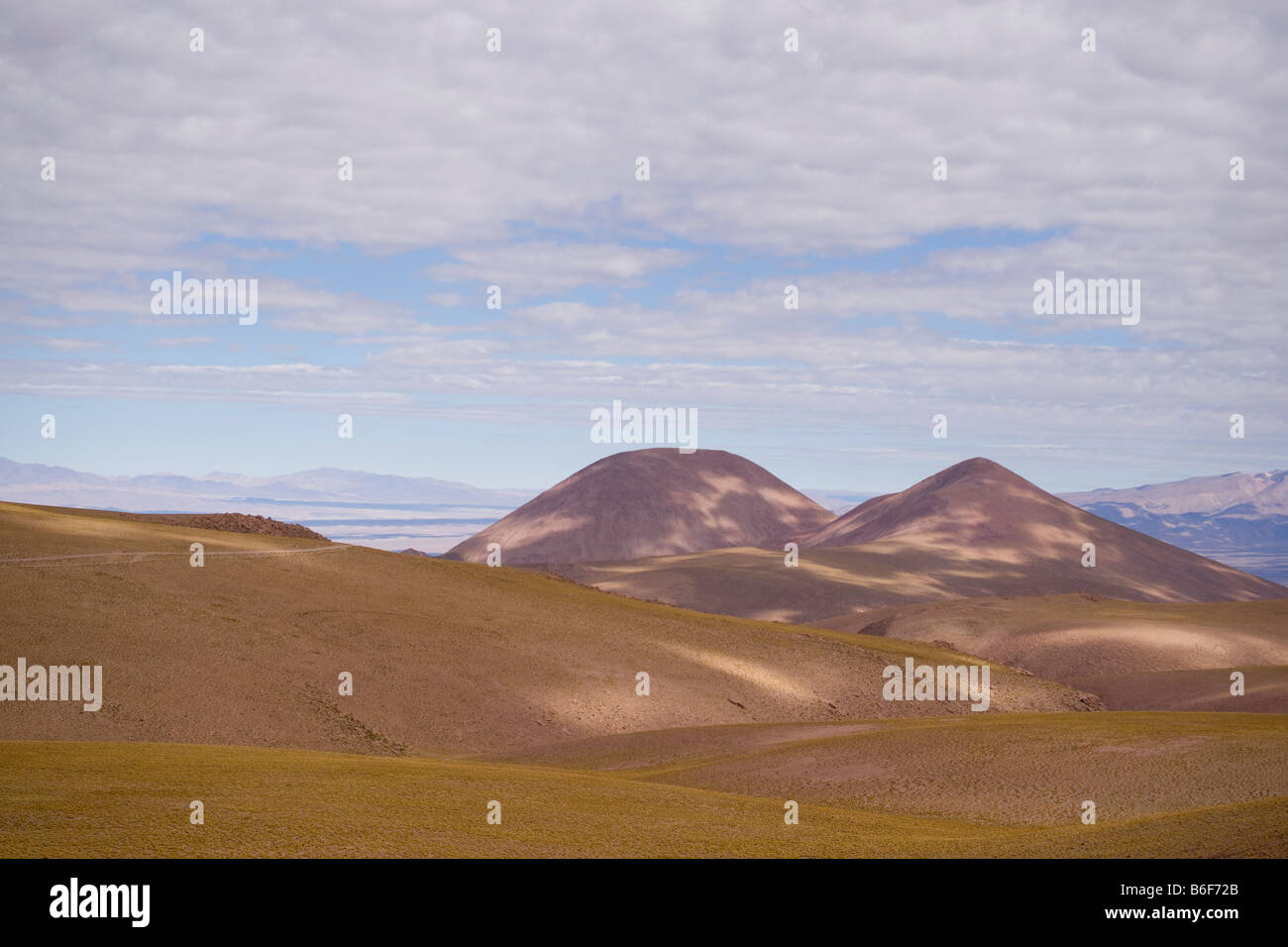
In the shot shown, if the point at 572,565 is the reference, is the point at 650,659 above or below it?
below

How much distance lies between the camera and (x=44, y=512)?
63156 mm

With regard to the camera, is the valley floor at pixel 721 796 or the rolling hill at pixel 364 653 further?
the rolling hill at pixel 364 653

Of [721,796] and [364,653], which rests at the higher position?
[364,653]

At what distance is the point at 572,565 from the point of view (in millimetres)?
172625

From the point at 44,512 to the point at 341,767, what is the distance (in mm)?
45097

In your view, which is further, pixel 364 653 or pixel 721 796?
pixel 364 653

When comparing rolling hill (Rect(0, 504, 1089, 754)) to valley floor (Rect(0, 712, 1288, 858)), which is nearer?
valley floor (Rect(0, 712, 1288, 858))

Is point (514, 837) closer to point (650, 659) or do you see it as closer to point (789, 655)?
point (650, 659)

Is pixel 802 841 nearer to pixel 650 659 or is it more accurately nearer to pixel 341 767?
pixel 341 767
